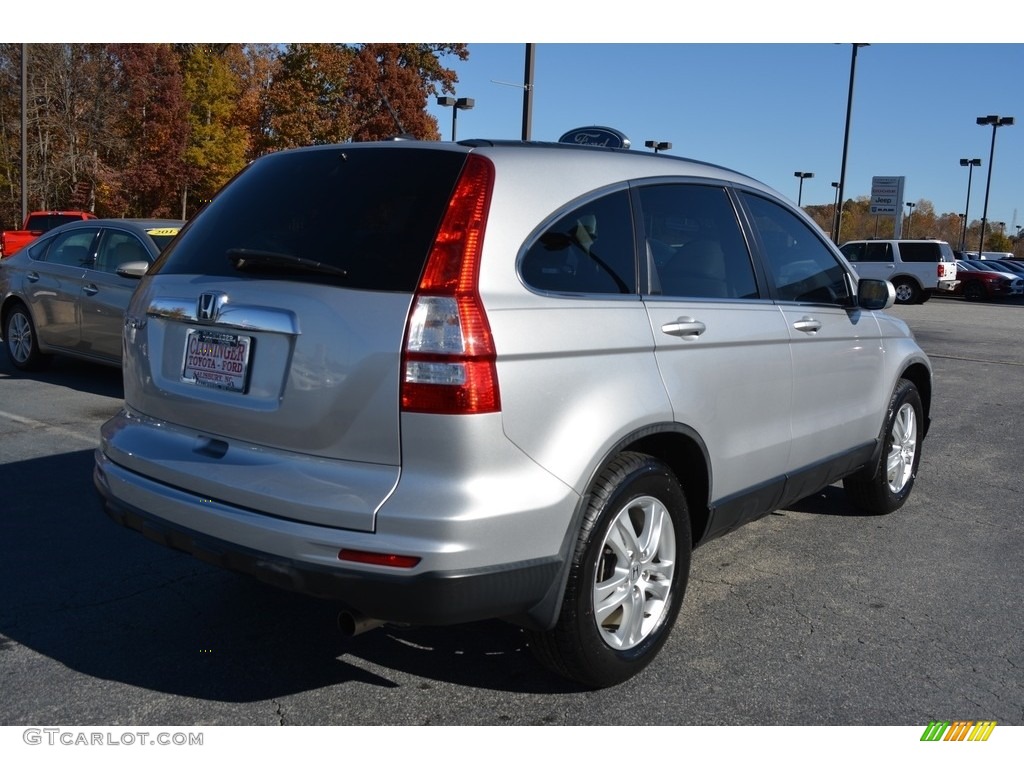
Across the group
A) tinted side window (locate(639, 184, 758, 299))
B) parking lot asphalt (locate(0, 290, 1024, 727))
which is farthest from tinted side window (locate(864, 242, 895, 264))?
tinted side window (locate(639, 184, 758, 299))

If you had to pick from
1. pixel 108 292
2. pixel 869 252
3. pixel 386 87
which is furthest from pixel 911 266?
pixel 108 292

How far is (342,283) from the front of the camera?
290 centimetres

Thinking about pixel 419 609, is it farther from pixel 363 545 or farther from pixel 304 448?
pixel 304 448

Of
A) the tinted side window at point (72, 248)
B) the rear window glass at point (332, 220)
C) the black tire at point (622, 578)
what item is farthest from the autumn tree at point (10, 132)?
the black tire at point (622, 578)

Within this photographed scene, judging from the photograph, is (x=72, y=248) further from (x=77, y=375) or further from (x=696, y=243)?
(x=696, y=243)

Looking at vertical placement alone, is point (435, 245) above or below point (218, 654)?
above

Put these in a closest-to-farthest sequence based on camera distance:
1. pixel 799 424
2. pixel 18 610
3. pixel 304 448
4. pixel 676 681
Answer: pixel 304 448 → pixel 676 681 → pixel 18 610 → pixel 799 424

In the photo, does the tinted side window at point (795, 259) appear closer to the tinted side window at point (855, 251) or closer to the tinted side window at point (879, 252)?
the tinted side window at point (879, 252)

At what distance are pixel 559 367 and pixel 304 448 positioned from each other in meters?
0.80

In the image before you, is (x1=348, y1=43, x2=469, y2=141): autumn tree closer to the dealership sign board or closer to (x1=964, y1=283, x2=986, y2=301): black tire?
(x1=964, y1=283, x2=986, y2=301): black tire

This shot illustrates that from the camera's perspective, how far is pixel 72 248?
31.3ft

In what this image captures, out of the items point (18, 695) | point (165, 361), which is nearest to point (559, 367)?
point (165, 361)

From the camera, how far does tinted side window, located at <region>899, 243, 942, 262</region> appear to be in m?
29.0

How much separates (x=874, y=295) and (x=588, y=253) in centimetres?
227
